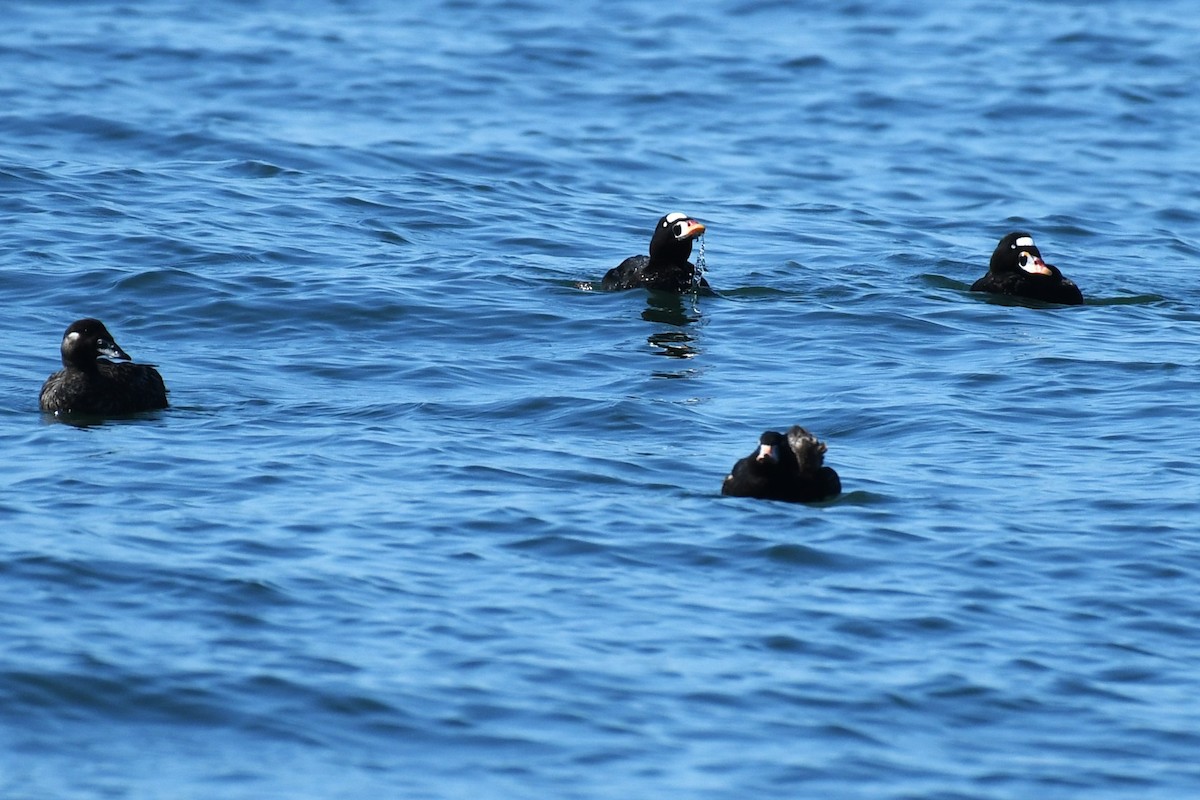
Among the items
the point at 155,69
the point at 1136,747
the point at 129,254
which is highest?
the point at 155,69

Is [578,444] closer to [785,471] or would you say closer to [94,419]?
[785,471]

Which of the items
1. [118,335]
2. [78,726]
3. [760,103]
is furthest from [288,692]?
[760,103]

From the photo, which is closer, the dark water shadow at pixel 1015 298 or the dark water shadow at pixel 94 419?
the dark water shadow at pixel 94 419

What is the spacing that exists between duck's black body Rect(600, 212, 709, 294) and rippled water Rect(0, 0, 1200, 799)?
0.16m

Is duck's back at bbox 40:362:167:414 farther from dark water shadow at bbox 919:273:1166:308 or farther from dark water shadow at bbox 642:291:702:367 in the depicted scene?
dark water shadow at bbox 919:273:1166:308

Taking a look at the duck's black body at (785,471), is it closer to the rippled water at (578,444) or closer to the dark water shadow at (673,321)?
the rippled water at (578,444)

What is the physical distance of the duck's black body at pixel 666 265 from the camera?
18.3 m

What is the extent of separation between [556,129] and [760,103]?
367 centimetres

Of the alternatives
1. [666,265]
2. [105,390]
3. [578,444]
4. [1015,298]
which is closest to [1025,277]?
[1015,298]

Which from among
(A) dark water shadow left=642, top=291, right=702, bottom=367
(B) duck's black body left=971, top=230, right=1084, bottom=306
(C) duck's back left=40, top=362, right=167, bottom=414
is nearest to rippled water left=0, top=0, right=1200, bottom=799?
(A) dark water shadow left=642, top=291, right=702, bottom=367

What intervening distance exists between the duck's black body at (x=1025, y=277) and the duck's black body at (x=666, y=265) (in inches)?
111

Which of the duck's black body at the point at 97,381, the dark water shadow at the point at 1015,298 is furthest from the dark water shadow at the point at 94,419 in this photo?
the dark water shadow at the point at 1015,298

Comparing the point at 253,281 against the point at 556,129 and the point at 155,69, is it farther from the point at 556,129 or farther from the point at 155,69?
the point at 155,69

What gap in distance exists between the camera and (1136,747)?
864 cm
